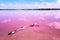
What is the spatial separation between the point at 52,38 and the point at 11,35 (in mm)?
786

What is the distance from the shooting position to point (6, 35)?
2.43 metres

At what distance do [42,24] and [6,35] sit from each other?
0.93 metres

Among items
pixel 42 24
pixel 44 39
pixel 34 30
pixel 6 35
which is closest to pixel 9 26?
pixel 6 35

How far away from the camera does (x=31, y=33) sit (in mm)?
2467

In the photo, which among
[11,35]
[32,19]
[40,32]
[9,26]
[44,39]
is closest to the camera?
[44,39]

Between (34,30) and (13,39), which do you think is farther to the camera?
(34,30)

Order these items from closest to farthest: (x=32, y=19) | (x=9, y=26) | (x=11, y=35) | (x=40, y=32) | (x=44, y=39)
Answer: (x=44, y=39) → (x=11, y=35) → (x=40, y=32) → (x=9, y=26) → (x=32, y=19)

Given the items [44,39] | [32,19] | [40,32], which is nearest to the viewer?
[44,39]

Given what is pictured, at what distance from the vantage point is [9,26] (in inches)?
110

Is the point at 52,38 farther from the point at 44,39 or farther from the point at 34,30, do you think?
the point at 34,30

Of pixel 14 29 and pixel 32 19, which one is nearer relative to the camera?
pixel 14 29

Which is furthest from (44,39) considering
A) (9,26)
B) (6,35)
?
(9,26)

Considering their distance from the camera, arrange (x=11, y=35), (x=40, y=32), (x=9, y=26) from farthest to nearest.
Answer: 1. (x=9, y=26)
2. (x=40, y=32)
3. (x=11, y=35)

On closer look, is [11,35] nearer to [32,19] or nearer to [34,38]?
[34,38]
